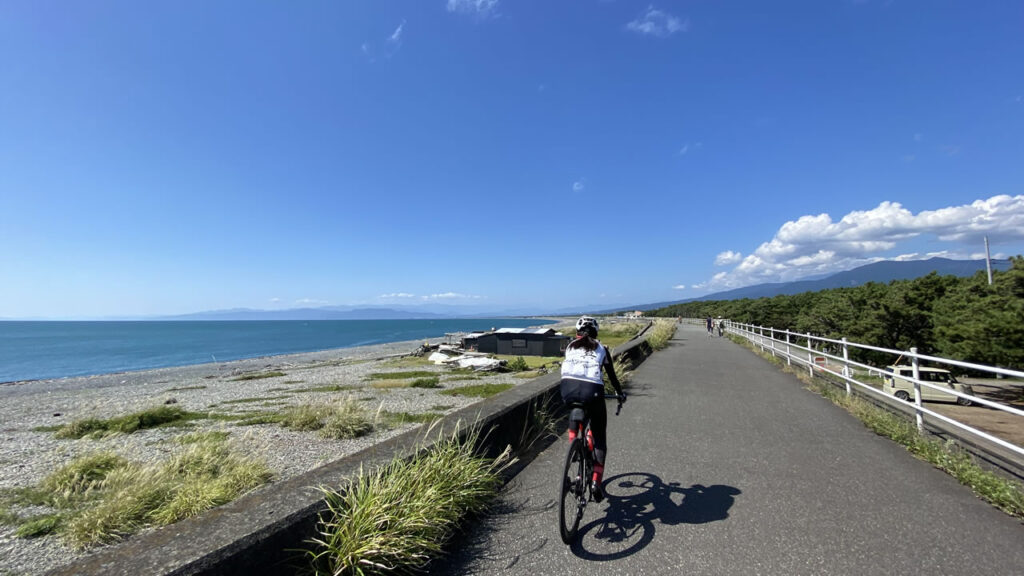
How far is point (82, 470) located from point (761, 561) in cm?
800

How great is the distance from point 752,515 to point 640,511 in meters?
0.92

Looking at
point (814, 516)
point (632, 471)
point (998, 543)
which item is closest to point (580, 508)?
point (632, 471)

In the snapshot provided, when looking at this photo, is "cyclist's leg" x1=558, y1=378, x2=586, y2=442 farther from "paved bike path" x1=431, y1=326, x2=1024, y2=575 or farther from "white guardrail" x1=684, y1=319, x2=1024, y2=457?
"white guardrail" x1=684, y1=319, x2=1024, y2=457

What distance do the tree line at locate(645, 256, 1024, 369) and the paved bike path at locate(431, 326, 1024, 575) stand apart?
22.7 ft

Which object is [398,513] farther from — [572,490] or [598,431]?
[598,431]

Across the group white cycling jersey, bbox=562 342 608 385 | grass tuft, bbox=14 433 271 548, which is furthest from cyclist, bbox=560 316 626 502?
grass tuft, bbox=14 433 271 548

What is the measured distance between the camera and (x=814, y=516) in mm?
3703

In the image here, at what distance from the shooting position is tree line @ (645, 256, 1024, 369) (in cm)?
998

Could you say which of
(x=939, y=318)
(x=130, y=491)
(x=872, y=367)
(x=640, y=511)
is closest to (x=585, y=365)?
(x=640, y=511)

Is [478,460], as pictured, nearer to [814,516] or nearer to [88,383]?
[814,516]

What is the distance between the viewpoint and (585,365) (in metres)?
4.01

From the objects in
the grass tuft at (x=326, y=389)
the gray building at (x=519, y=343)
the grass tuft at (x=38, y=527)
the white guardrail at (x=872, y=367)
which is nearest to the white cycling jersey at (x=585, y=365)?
the white guardrail at (x=872, y=367)

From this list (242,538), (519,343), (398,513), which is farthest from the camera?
(519,343)

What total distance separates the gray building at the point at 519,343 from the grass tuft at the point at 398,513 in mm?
23823
